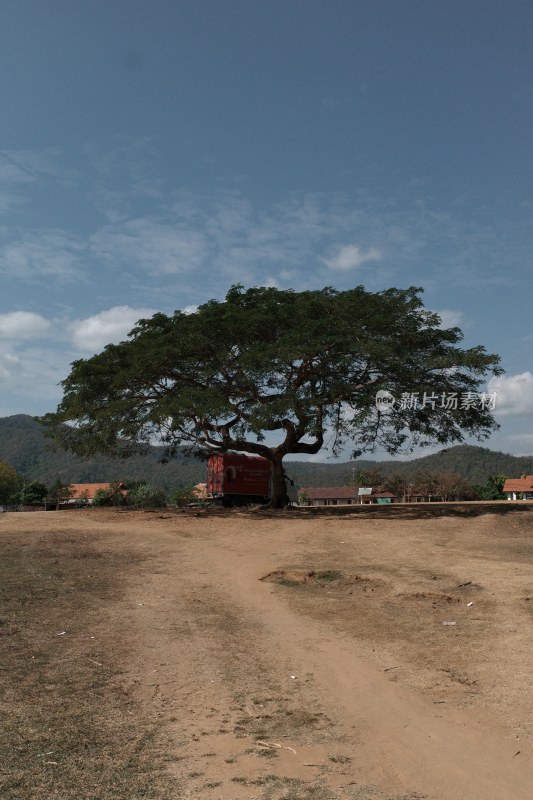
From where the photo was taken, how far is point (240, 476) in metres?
36.6

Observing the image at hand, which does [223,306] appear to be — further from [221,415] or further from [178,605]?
[178,605]

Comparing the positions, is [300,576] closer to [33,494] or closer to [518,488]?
[33,494]

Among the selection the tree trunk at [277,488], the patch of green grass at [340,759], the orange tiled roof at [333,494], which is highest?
the tree trunk at [277,488]

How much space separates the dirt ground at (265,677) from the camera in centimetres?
508

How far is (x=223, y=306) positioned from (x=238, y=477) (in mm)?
12382

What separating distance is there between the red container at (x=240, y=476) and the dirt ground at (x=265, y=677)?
19.8m

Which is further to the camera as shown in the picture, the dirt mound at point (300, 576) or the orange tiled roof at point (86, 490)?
the orange tiled roof at point (86, 490)

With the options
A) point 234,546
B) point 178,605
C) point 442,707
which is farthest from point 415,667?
point 234,546

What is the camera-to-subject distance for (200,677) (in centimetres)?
A: 758

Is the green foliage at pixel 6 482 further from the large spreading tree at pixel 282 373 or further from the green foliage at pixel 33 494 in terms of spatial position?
the large spreading tree at pixel 282 373

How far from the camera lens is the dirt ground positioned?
508cm

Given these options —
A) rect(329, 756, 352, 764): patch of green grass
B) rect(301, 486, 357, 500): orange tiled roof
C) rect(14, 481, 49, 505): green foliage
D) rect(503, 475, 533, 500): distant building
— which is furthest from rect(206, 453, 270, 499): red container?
rect(301, 486, 357, 500): orange tiled roof

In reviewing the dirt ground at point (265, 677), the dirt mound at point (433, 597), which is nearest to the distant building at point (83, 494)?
the dirt ground at point (265, 677)

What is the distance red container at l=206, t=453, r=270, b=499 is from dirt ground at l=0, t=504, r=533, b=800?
19802mm
